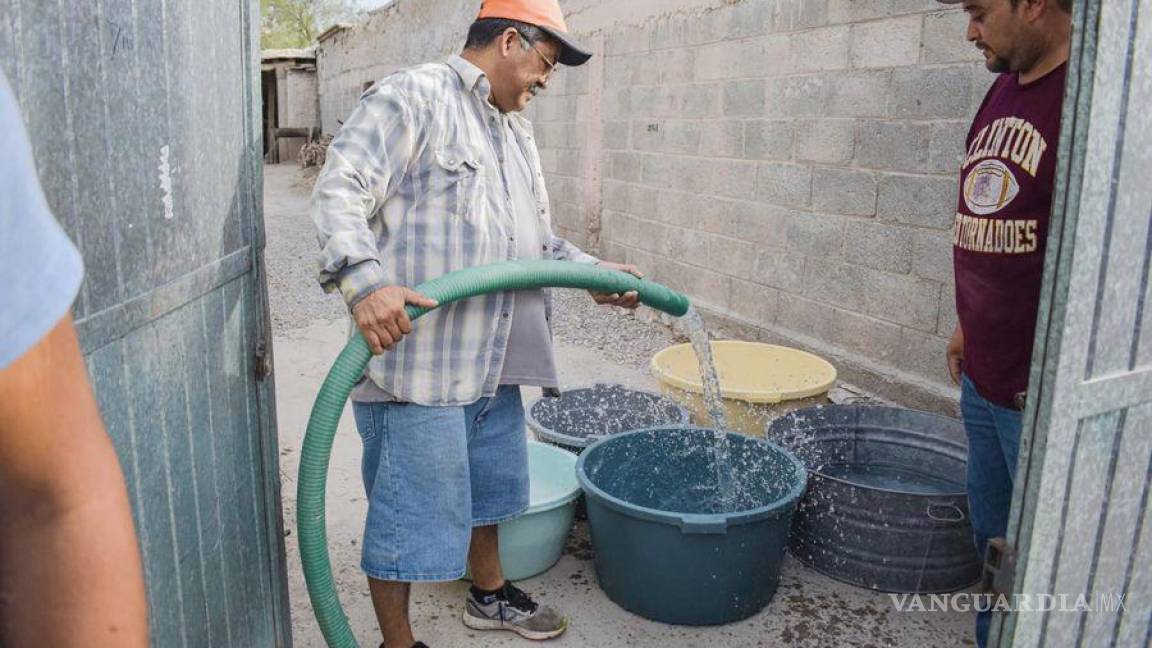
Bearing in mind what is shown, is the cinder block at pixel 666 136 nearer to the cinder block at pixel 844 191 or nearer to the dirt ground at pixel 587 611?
the cinder block at pixel 844 191

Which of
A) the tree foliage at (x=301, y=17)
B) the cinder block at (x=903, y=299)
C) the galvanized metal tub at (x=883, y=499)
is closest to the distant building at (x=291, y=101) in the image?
the tree foliage at (x=301, y=17)

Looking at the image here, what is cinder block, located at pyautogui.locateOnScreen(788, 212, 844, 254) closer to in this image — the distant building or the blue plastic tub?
the blue plastic tub

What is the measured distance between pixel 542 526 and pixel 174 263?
1.69m

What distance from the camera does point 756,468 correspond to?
10.3 ft

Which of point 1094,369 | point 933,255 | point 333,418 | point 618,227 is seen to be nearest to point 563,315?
point 618,227

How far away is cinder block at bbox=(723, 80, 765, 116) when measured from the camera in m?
5.04

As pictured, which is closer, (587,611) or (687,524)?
(687,524)

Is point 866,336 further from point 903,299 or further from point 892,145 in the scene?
point 892,145

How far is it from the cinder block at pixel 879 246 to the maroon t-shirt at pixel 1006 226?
6.27 ft

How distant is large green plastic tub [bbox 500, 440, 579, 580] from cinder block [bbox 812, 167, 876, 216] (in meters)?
2.02

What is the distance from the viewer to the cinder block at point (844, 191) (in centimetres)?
433

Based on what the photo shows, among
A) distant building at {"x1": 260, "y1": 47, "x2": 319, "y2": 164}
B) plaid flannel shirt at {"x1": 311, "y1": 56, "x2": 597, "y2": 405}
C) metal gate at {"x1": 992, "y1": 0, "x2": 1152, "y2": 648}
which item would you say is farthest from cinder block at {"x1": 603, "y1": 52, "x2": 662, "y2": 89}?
distant building at {"x1": 260, "y1": 47, "x2": 319, "y2": 164}

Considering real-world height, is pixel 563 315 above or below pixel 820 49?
below

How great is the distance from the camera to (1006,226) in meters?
2.09
